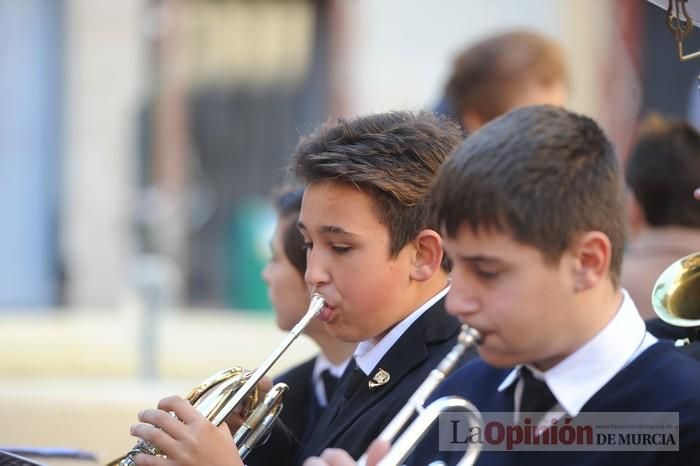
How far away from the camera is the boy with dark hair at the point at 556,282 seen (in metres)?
1.78

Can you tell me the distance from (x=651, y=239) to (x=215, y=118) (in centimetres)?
635

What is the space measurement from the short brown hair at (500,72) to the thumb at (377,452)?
231cm

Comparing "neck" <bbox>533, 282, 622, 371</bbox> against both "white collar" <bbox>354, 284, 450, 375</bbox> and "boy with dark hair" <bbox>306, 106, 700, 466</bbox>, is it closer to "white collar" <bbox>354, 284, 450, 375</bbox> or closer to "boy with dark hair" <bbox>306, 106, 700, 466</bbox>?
"boy with dark hair" <bbox>306, 106, 700, 466</bbox>

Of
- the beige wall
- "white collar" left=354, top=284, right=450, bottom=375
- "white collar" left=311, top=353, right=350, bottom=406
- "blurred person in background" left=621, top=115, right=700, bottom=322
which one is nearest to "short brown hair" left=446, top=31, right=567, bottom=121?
"blurred person in background" left=621, top=115, right=700, bottom=322

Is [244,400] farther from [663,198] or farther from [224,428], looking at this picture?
[663,198]

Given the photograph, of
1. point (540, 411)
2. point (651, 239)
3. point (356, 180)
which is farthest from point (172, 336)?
point (540, 411)

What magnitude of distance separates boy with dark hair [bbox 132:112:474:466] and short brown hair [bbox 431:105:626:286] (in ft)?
1.65

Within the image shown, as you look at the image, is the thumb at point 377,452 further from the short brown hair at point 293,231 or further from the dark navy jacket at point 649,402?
the short brown hair at point 293,231

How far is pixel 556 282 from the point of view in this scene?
178 centimetres

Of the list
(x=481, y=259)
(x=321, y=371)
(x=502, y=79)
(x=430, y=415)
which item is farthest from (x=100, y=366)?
(x=481, y=259)

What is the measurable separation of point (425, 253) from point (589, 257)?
2.15ft

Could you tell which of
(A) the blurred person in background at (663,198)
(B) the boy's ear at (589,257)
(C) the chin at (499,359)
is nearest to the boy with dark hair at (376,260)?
(C) the chin at (499,359)

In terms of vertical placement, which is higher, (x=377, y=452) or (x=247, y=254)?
(x=377, y=452)

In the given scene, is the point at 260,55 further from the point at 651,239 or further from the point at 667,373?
the point at 667,373
